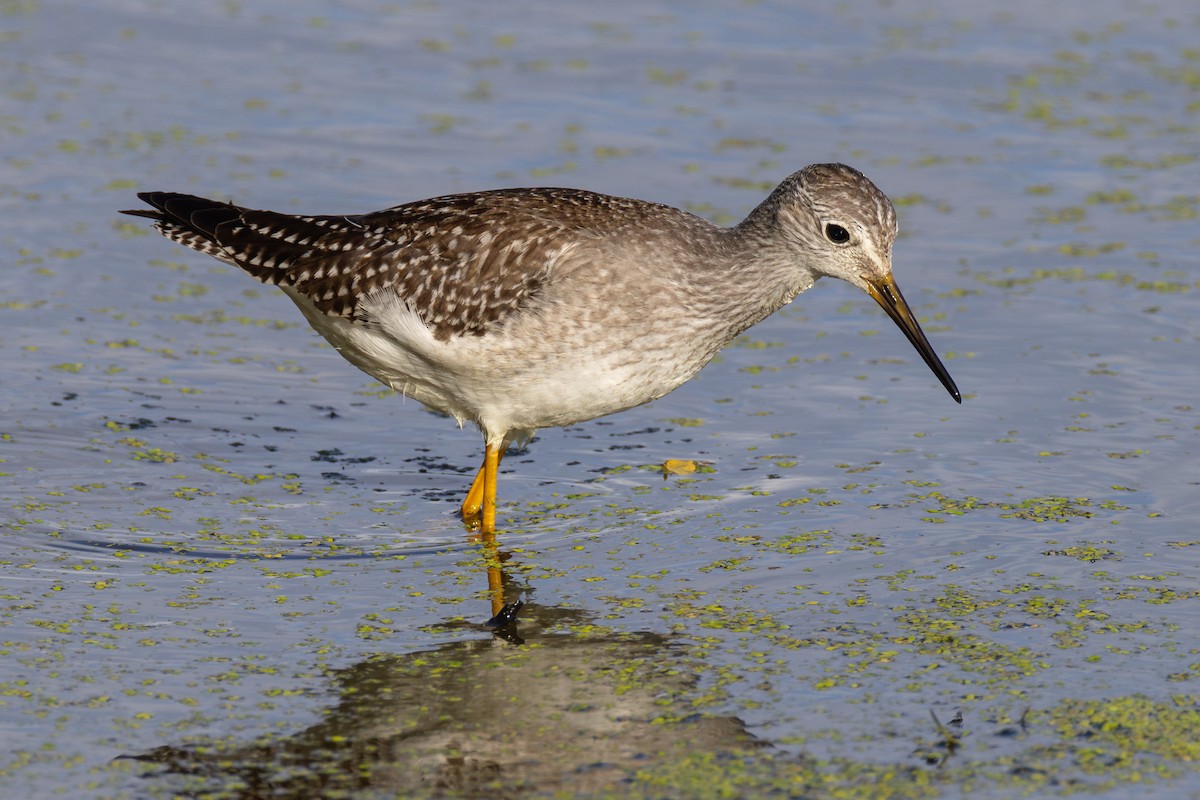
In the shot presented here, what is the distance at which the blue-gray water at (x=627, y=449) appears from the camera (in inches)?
245

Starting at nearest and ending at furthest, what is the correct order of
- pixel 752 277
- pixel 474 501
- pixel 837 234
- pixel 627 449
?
pixel 837 234, pixel 752 277, pixel 474 501, pixel 627 449

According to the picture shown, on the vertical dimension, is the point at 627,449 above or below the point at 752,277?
below

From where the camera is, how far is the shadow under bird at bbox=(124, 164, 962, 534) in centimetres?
797

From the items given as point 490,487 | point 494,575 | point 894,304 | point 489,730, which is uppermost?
point 894,304

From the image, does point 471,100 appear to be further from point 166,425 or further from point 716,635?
point 716,635

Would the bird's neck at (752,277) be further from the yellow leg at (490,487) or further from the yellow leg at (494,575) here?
the yellow leg at (494,575)

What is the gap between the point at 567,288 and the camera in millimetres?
7988

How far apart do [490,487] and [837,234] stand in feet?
7.13

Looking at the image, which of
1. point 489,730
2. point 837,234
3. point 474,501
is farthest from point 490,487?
point 489,730

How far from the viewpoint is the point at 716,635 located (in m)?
7.12

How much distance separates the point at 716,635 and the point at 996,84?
9.68 meters

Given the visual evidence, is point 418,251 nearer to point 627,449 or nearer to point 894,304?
point 627,449

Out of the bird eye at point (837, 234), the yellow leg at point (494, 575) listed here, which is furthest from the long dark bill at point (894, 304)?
the yellow leg at point (494, 575)

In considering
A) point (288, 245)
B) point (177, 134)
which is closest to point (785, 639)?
point (288, 245)
